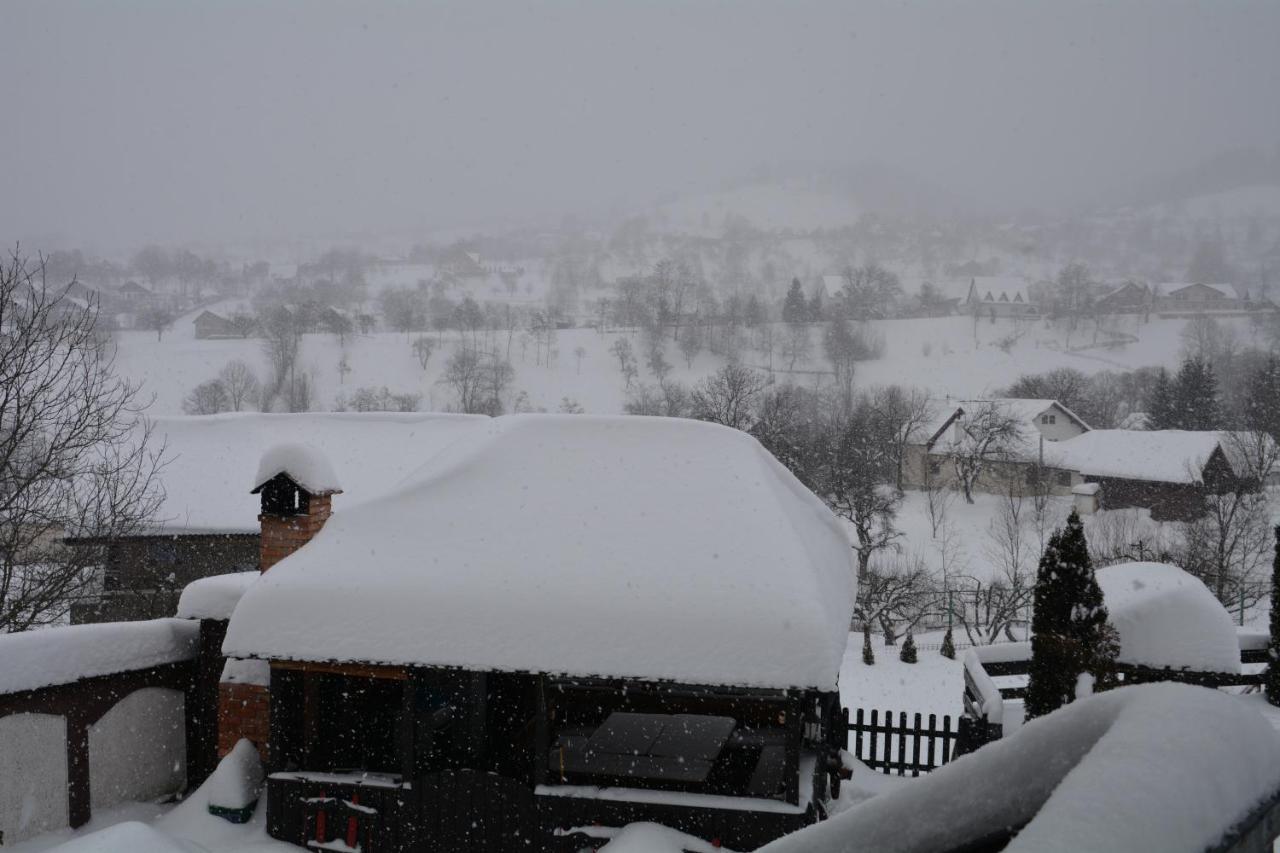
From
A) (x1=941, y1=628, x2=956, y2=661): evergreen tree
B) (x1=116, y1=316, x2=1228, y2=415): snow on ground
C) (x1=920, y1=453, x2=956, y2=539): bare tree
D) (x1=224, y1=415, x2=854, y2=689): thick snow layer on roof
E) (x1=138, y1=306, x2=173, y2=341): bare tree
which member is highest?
(x1=138, y1=306, x2=173, y2=341): bare tree

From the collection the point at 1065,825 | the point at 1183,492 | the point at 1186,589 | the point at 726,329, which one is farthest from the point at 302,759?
the point at 726,329

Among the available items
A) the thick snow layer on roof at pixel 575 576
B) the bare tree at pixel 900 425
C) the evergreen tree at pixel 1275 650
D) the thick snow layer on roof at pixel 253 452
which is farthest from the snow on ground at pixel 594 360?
the thick snow layer on roof at pixel 575 576

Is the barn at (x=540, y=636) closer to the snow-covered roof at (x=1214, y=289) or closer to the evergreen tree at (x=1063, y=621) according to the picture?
the evergreen tree at (x=1063, y=621)

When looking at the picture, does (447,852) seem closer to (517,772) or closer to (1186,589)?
(517,772)

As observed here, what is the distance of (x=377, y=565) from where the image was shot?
361 inches

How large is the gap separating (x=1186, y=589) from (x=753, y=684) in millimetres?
8622

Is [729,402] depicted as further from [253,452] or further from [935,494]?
[253,452]

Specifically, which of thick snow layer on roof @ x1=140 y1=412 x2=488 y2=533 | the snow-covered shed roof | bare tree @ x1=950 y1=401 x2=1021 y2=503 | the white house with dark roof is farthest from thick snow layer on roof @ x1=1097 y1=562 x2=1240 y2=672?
the white house with dark roof

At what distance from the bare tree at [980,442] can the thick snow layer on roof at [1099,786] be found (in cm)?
5300

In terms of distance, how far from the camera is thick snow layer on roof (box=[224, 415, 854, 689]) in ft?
26.9

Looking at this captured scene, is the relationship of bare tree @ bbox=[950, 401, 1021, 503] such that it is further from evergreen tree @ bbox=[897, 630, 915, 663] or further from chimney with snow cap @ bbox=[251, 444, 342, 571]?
chimney with snow cap @ bbox=[251, 444, 342, 571]

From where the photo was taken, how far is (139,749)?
36.5 ft

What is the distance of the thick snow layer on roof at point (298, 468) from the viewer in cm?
1074

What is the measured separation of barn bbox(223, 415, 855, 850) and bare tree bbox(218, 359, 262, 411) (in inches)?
2773
